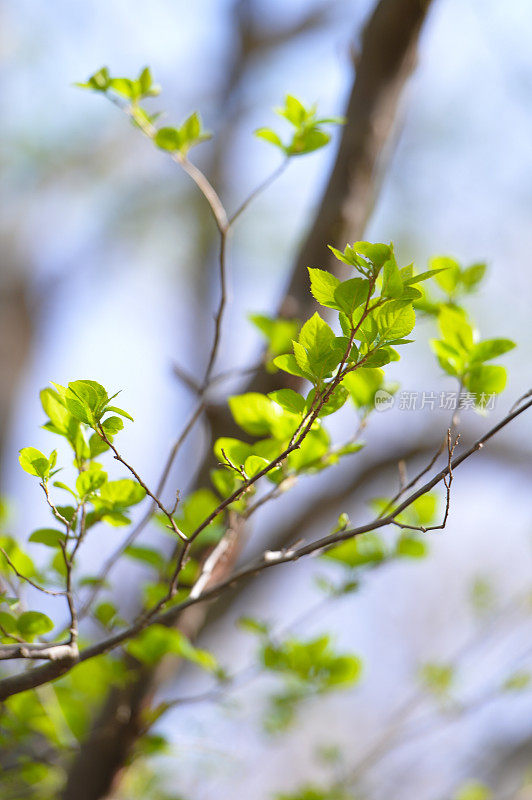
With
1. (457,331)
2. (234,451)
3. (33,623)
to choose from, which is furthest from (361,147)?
(33,623)

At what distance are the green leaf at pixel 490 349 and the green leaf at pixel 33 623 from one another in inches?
12.4

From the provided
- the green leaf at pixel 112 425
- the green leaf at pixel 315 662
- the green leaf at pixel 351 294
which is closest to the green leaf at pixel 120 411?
the green leaf at pixel 112 425

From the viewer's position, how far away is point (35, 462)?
0.35 meters

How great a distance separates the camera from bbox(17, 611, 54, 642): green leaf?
0.40m

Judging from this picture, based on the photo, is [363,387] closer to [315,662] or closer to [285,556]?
[285,556]

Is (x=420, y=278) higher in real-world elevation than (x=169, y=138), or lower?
lower

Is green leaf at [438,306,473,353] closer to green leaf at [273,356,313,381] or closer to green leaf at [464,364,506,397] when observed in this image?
green leaf at [464,364,506,397]

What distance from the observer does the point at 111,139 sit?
8.64ft

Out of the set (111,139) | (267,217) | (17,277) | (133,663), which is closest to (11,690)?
(133,663)

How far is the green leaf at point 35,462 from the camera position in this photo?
0.35 m

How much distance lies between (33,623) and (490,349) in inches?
13.1

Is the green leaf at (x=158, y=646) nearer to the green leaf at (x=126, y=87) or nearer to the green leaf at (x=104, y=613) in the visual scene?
the green leaf at (x=104, y=613)

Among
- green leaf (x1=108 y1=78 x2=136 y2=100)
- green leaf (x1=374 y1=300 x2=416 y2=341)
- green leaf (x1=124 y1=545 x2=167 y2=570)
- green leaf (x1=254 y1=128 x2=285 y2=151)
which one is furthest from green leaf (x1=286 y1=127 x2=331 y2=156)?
green leaf (x1=124 y1=545 x2=167 y2=570)

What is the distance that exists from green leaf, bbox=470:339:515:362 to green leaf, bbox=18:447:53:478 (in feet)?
0.89
